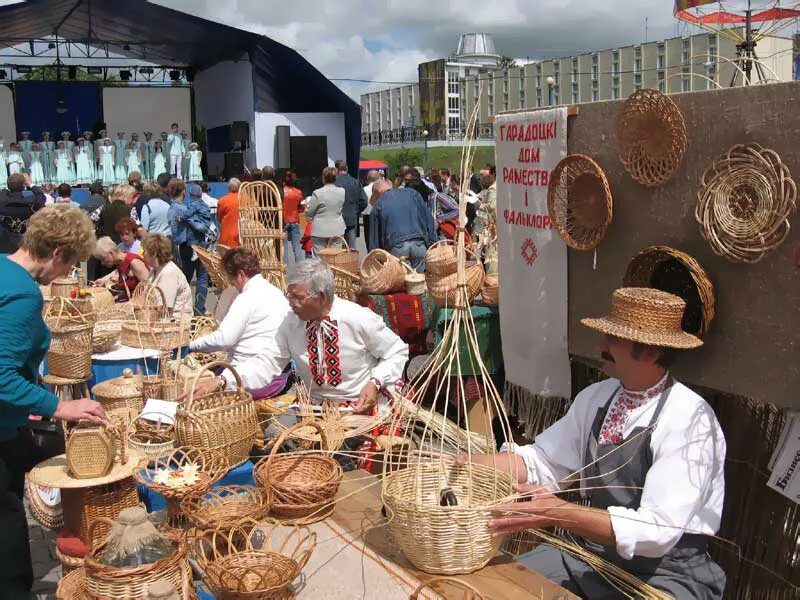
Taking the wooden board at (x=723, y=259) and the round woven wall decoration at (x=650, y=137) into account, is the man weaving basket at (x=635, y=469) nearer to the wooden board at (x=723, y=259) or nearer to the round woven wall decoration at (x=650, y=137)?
the wooden board at (x=723, y=259)

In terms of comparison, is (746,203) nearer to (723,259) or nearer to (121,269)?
(723,259)

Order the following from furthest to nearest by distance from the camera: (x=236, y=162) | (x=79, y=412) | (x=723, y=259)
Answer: (x=236, y=162) < (x=79, y=412) < (x=723, y=259)

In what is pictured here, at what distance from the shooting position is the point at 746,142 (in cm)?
245

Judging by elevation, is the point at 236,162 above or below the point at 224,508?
above

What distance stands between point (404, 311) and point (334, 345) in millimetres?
1842

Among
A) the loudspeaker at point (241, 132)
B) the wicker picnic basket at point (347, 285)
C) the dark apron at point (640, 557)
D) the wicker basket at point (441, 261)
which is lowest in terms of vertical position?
the dark apron at point (640, 557)

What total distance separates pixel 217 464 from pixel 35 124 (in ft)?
68.3

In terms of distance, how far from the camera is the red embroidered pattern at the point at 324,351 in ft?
11.4

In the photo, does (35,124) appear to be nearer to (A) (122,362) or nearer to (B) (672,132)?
(A) (122,362)

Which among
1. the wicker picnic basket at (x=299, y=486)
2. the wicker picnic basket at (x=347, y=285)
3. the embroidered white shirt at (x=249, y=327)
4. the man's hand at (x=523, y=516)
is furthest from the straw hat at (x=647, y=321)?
the wicker picnic basket at (x=347, y=285)

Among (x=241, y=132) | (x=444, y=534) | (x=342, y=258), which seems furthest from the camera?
(x=241, y=132)

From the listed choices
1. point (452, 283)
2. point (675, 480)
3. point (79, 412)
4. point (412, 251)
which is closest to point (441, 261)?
point (452, 283)

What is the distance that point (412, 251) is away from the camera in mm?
6906

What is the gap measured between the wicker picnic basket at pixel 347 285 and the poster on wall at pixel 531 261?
1743 millimetres
